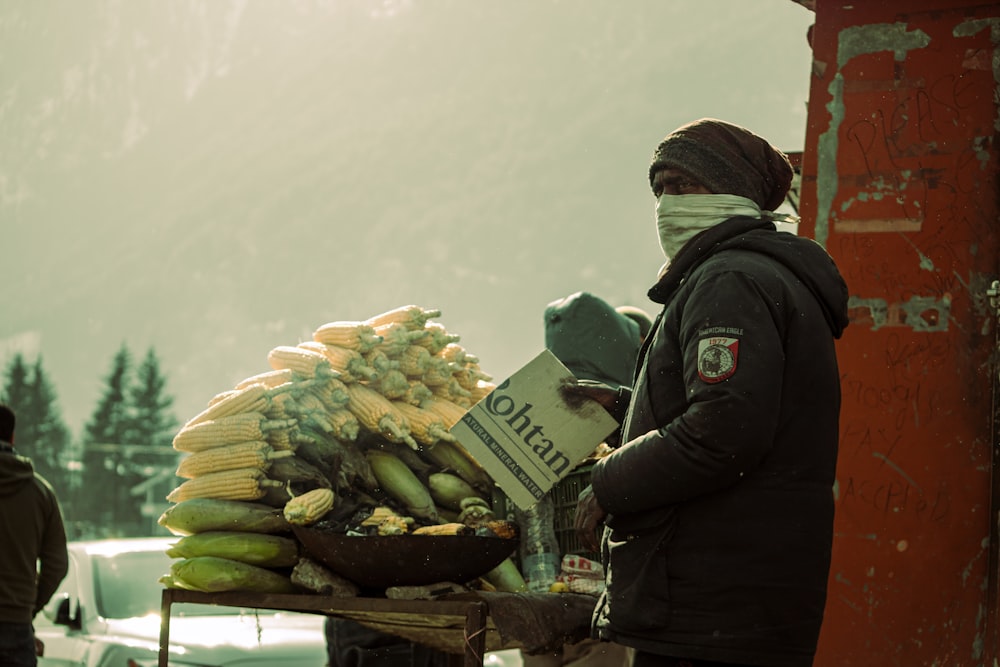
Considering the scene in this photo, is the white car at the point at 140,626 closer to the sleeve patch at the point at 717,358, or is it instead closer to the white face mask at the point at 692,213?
the white face mask at the point at 692,213

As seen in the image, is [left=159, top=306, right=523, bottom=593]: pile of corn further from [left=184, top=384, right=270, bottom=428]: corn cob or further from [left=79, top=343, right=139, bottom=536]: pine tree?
[left=79, top=343, right=139, bottom=536]: pine tree

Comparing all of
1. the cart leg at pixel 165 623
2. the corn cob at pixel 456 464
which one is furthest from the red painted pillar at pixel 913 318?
the cart leg at pixel 165 623

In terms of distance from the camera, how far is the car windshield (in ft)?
26.5

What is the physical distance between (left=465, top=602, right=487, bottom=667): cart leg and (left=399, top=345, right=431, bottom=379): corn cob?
1293 mm

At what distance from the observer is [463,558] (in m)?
3.87

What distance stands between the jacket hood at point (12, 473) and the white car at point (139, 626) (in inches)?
53.7

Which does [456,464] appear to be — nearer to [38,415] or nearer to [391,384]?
[391,384]

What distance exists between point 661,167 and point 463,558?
1.51 m

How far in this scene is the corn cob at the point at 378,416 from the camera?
14.2 ft

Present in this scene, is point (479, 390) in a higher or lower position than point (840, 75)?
lower

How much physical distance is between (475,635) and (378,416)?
1.13 m

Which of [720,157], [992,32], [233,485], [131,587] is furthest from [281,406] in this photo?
[131,587]

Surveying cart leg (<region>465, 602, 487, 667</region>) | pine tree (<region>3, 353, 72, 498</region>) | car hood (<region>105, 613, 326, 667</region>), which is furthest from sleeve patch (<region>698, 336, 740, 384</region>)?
pine tree (<region>3, 353, 72, 498</region>)

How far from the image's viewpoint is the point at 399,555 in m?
3.74
